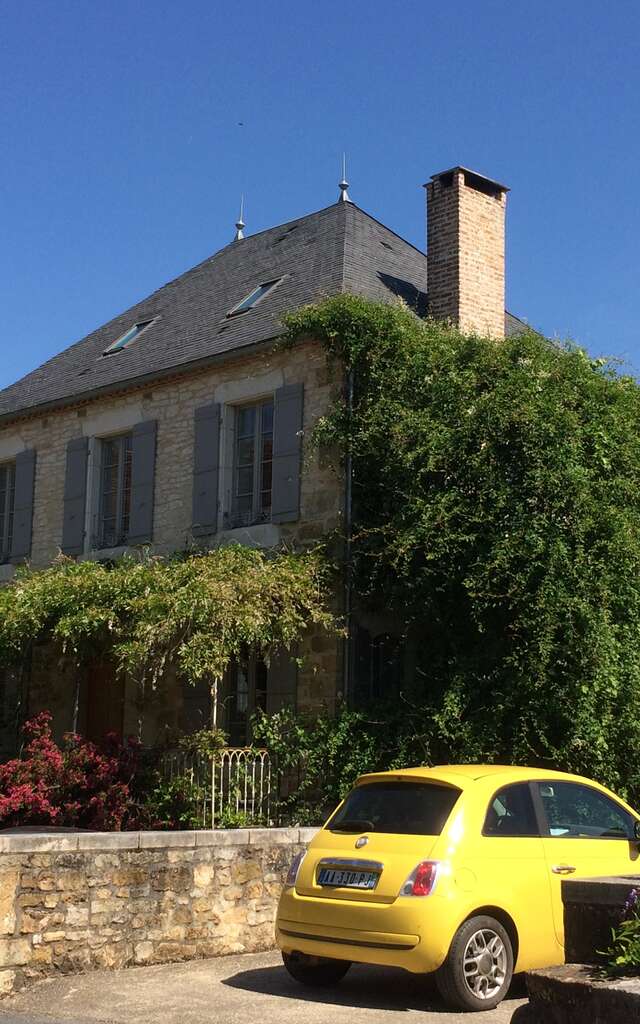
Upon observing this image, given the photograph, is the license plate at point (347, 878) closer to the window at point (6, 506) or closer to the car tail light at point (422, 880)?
the car tail light at point (422, 880)

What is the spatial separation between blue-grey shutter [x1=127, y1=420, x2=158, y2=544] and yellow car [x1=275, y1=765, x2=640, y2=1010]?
8699mm

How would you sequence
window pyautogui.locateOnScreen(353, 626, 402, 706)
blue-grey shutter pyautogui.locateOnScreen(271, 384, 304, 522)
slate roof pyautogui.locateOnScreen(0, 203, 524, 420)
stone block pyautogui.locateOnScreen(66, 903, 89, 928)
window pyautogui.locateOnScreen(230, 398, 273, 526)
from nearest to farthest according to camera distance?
stone block pyautogui.locateOnScreen(66, 903, 89, 928), window pyautogui.locateOnScreen(353, 626, 402, 706), blue-grey shutter pyautogui.locateOnScreen(271, 384, 304, 522), window pyautogui.locateOnScreen(230, 398, 273, 526), slate roof pyautogui.locateOnScreen(0, 203, 524, 420)

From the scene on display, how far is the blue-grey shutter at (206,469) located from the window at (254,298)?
205 cm

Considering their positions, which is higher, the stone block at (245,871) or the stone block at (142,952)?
the stone block at (245,871)

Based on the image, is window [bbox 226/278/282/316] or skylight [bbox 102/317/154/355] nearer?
window [bbox 226/278/282/316]

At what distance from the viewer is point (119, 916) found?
8.07 metres

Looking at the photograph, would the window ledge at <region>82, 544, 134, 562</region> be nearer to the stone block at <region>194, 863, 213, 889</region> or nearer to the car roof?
the stone block at <region>194, 863, 213, 889</region>

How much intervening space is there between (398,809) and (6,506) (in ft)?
41.9

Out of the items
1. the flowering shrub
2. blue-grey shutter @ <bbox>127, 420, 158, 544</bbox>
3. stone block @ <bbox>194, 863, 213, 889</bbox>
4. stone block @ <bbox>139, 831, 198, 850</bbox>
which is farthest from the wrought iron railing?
blue-grey shutter @ <bbox>127, 420, 158, 544</bbox>

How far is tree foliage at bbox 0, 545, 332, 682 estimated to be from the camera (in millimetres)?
12477

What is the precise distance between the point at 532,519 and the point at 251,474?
436 centimetres

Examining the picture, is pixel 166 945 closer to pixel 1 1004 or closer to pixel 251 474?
pixel 1 1004

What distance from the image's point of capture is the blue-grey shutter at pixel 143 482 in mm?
16047

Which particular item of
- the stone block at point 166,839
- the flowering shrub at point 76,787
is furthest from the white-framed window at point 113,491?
the stone block at point 166,839
